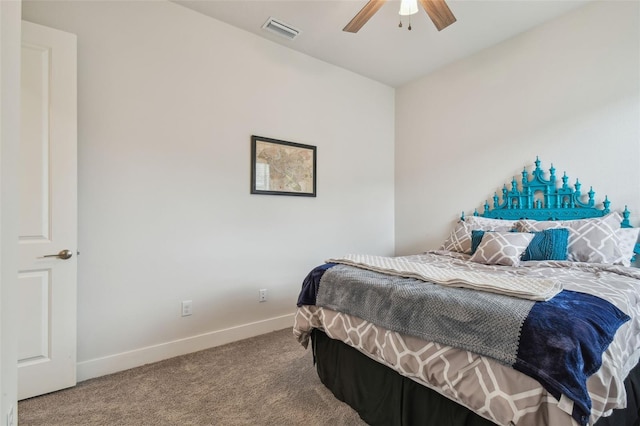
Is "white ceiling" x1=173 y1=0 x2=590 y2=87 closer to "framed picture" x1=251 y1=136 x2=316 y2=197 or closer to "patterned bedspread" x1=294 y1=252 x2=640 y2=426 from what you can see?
"framed picture" x1=251 y1=136 x2=316 y2=197

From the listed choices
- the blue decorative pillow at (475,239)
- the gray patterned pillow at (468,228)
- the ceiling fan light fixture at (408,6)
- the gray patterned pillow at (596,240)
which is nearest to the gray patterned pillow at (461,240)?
the gray patterned pillow at (468,228)

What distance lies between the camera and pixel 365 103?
12.3 feet

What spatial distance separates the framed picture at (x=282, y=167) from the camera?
287cm

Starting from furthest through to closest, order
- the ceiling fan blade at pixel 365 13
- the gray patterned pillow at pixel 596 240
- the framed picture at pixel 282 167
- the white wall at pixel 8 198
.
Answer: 1. the framed picture at pixel 282 167
2. the gray patterned pillow at pixel 596 240
3. the ceiling fan blade at pixel 365 13
4. the white wall at pixel 8 198

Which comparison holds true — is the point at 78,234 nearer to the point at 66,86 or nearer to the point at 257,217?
the point at 66,86

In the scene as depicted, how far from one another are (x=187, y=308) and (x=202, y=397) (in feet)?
2.71

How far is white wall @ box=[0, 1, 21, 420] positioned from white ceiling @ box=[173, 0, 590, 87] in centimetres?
188

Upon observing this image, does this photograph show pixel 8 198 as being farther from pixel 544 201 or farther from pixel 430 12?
pixel 544 201

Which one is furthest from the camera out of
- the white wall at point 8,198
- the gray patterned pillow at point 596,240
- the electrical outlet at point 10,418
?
the gray patterned pillow at point 596,240

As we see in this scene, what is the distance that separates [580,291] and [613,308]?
0.14 metres

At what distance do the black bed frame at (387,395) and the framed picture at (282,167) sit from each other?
154 centimetres

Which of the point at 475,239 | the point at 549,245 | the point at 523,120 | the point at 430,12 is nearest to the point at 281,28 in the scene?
the point at 430,12

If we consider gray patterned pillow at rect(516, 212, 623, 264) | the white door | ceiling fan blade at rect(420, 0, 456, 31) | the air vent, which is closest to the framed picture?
the air vent

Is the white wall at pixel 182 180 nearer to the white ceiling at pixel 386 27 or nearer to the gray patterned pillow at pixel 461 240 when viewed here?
the white ceiling at pixel 386 27
